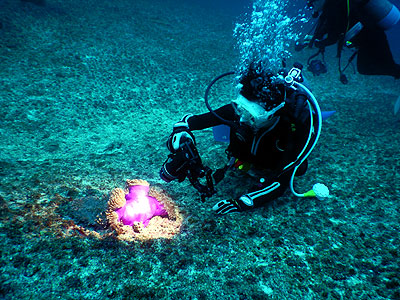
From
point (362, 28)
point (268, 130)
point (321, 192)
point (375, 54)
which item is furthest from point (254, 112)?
point (375, 54)

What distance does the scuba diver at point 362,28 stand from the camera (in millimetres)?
4094

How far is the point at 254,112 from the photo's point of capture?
5.86 feet

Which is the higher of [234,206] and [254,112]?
[254,112]

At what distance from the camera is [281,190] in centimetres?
203

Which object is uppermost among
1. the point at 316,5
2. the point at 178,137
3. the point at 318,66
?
the point at 316,5

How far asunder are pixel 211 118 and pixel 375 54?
4.70 meters

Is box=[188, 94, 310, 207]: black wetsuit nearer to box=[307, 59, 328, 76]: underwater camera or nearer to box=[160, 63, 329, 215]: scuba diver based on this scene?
box=[160, 63, 329, 215]: scuba diver

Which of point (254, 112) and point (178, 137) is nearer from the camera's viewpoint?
point (254, 112)

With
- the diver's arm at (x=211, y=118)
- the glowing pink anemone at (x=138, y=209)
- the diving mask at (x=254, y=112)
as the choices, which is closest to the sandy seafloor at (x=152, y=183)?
the glowing pink anemone at (x=138, y=209)

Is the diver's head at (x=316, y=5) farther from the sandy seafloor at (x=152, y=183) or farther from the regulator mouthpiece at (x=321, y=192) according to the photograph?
the regulator mouthpiece at (x=321, y=192)

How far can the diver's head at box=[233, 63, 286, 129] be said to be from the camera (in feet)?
5.90

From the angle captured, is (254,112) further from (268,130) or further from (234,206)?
(234,206)

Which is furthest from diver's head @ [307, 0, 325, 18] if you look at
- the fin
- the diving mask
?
the diving mask

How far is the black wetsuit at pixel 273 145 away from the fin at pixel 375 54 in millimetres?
4145
